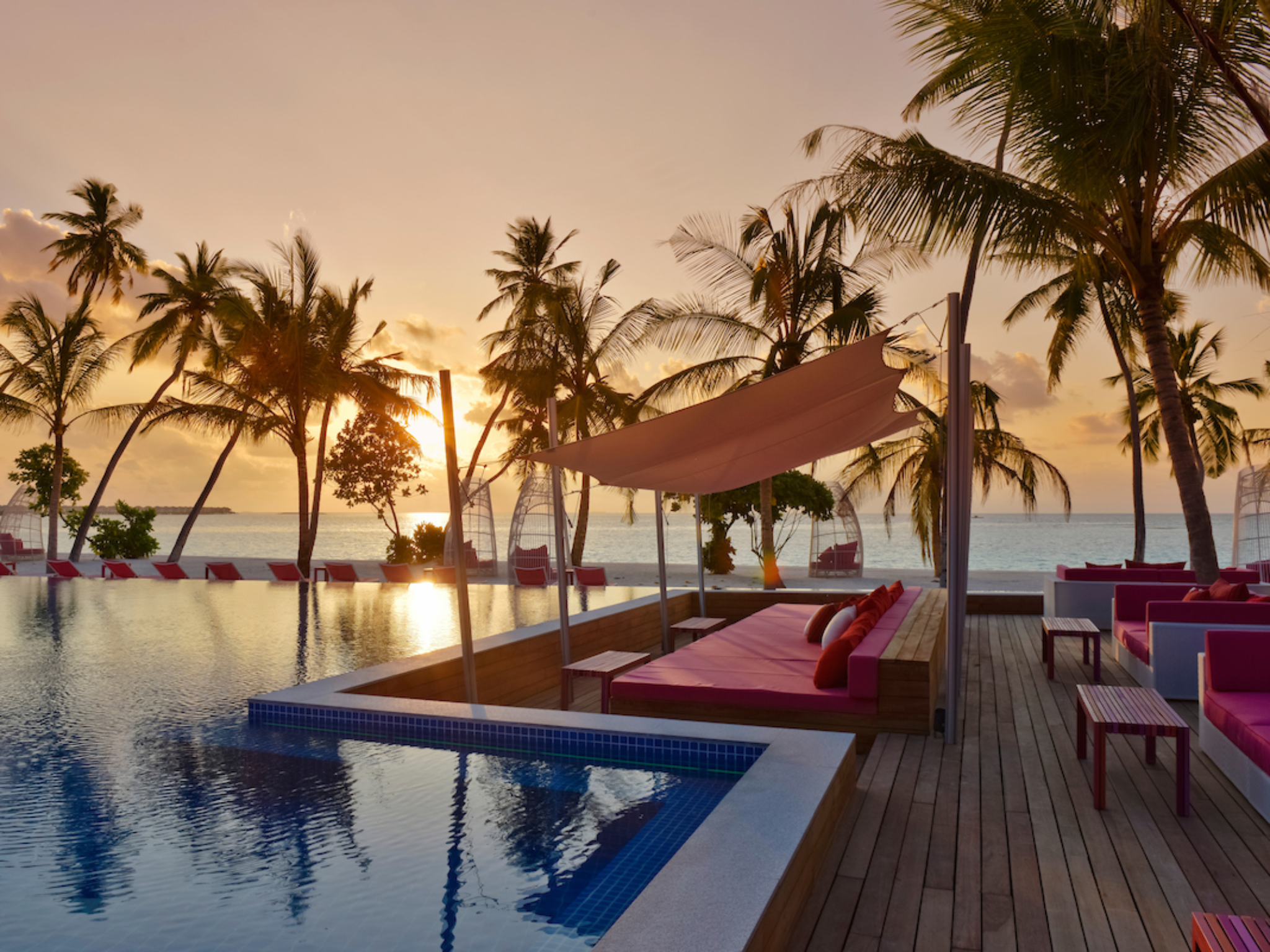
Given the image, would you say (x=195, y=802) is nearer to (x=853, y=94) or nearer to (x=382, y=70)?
(x=382, y=70)

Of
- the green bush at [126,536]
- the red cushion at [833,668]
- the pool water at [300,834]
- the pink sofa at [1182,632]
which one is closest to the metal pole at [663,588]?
the red cushion at [833,668]

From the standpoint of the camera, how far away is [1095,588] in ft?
28.2

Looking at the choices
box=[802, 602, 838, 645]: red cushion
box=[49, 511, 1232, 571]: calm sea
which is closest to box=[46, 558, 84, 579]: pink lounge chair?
box=[802, 602, 838, 645]: red cushion

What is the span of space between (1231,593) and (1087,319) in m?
10.5

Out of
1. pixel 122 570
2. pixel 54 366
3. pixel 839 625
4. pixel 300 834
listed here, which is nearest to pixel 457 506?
pixel 300 834

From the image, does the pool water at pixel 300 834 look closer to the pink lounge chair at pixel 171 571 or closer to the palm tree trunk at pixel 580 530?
the pink lounge chair at pixel 171 571

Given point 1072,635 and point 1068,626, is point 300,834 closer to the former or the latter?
point 1072,635

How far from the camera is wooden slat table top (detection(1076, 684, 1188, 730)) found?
356cm

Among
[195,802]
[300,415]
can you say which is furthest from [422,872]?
[300,415]

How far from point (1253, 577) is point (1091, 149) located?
581cm

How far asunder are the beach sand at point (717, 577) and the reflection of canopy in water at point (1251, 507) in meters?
3.58

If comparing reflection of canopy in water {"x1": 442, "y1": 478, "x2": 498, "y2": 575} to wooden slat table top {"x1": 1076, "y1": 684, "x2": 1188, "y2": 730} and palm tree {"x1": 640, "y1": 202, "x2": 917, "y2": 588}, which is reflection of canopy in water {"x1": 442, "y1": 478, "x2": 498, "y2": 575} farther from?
wooden slat table top {"x1": 1076, "y1": 684, "x2": 1188, "y2": 730}

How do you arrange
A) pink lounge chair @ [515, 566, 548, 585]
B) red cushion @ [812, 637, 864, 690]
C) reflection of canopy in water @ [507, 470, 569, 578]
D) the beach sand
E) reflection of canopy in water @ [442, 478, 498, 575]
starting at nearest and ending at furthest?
red cushion @ [812, 637, 864, 690]
pink lounge chair @ [515, 566, 548, 585]
reflection of canopy in water @ [507, 470, 569, 578]
reflection of canopy in water @ [442, 478, 498, 575]
the beach sand

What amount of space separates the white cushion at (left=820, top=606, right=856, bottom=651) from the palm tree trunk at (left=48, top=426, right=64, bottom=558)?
21419 millimetres
